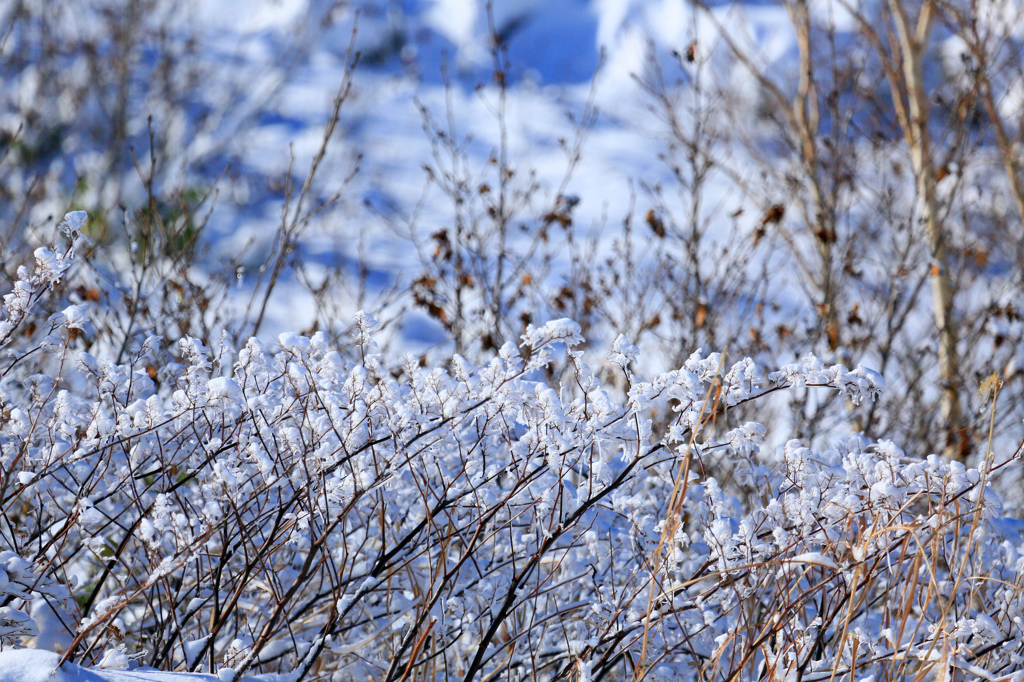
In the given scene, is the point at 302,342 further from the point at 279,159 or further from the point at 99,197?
the point at 279,159

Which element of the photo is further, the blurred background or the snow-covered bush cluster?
the blurred background

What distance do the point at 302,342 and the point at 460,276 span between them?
3.09 metres

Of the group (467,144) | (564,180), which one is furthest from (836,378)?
(467,144)

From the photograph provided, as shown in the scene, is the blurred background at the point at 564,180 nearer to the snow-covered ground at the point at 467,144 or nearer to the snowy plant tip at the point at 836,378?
the snow-covered ground at the point at 467,144

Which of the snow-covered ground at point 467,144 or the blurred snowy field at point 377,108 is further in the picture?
the blurred snowy field at point 377,108

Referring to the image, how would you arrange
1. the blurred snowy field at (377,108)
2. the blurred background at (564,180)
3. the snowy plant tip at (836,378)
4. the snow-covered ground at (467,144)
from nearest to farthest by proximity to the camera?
the snowy plant tip at (836,378) → the blurred background at (564,180) → the snow-covered ground at (467,144) → the blurred snowy field at (377,108)

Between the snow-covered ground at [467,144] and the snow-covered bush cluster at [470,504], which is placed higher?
the snow-covered ground at [467,144]

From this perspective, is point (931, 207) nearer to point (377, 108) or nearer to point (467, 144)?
point (467, 144)

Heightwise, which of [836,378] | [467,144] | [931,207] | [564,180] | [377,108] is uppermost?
[377,108]

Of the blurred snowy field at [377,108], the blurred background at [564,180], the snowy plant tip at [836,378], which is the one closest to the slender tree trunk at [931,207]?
the blurred background at [564,180]

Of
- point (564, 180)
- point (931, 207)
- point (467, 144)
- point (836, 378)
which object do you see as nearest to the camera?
point (836, 378)

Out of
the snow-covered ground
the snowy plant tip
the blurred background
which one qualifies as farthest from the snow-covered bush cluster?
the snow-covered ground

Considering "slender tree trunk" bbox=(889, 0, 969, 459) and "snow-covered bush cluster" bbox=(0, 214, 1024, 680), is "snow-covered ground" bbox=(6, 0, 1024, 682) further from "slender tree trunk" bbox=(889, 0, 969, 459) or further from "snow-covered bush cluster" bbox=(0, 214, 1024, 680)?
"snow-covered bush cluster" bbox=(0, 214, 1024, 680)

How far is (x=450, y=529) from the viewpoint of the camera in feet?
6.55
